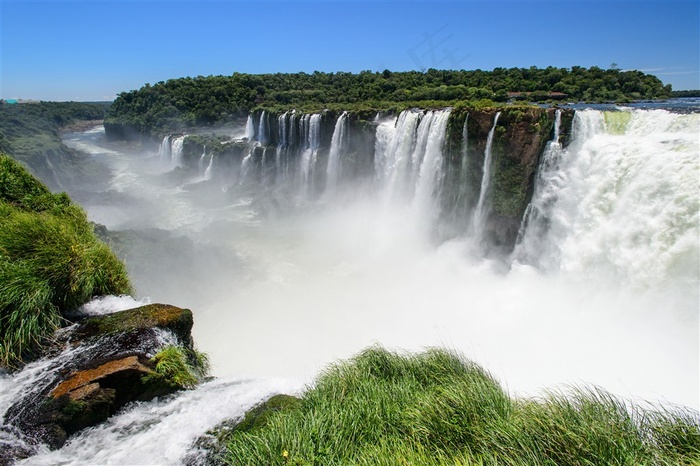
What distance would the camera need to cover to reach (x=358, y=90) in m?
44.1

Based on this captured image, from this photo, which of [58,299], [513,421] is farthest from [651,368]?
[58,299]

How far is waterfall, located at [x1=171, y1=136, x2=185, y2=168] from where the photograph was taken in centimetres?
3967

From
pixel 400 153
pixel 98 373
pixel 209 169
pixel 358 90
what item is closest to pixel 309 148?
pixel 400 153

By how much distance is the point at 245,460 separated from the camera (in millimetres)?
3354

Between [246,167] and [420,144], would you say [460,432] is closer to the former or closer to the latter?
[420,144]

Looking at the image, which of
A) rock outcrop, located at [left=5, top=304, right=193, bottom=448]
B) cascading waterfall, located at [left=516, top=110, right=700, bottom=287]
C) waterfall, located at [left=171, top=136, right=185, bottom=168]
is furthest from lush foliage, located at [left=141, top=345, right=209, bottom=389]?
waterfall, located at [left=171, top=136, right=185, bottom=168]

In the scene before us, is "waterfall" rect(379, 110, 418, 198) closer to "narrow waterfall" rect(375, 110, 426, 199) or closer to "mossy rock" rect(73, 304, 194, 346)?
"narrow waterfall" rect(375, 110, 426, 199)

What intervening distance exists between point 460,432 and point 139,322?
5000 millimetres

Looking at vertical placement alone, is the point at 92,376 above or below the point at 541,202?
below

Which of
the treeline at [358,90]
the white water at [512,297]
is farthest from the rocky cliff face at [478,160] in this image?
the treeline at [358,90]

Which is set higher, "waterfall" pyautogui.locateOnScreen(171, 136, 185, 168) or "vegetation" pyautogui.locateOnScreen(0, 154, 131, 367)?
"waterfall" pyautogui.locateOnScreen(171, 136, 185, 168)

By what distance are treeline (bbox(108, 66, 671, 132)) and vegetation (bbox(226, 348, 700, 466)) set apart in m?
24.8

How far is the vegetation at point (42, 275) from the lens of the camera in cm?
467

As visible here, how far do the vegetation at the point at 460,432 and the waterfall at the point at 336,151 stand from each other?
2204 cm
